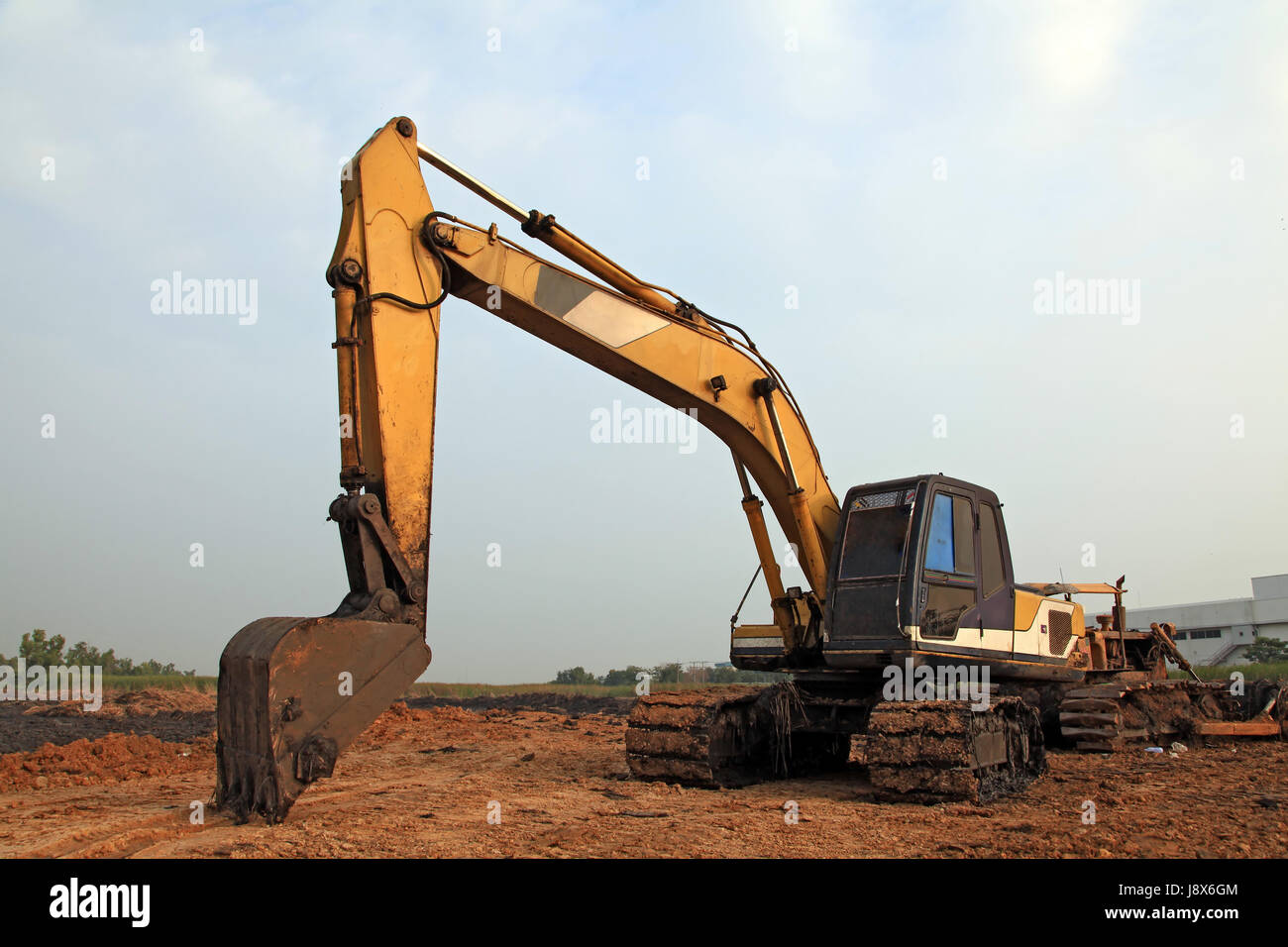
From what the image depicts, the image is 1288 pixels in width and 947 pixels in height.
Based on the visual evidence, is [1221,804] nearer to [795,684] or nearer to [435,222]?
[795,684]

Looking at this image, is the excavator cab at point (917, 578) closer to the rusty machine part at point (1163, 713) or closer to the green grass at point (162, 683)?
the rusty machine part at point (1163, 713)

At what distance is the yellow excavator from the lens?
5.91m

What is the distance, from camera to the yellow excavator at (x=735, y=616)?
5.91 meters

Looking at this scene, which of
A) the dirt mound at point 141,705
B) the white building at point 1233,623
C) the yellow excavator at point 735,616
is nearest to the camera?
the yellow excavator at point 735,616

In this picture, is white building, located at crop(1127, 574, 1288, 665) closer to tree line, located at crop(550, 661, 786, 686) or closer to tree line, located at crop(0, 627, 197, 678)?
tree line, located at crop(550, 661, 786, 686)

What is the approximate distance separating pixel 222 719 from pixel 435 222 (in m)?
3.76

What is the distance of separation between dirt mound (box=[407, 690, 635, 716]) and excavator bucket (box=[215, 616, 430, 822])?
14.0 meters

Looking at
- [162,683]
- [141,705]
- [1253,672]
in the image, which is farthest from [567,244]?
[1253,672]

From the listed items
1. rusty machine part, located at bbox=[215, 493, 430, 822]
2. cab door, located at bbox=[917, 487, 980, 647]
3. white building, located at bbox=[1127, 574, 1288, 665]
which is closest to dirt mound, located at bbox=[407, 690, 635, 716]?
cab door, located at bbox=[917, 487, 980, 647]

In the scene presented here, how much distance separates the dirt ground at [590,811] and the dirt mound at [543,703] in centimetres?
946

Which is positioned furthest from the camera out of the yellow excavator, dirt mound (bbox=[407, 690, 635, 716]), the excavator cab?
dirt mound (bbox=[407, 690, 635, 716])

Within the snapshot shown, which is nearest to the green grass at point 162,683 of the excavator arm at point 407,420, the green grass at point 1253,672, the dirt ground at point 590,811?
the dirt ground at point 590,811
